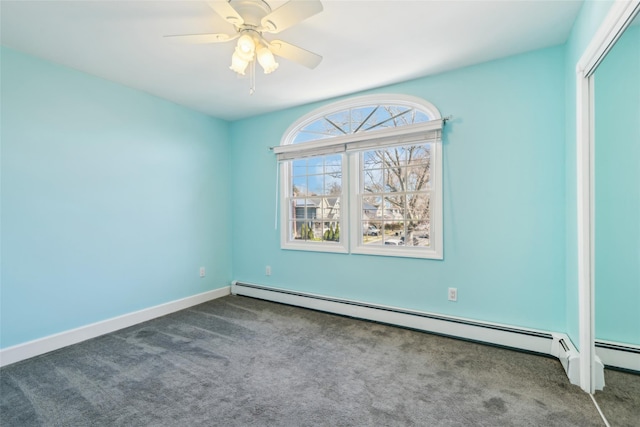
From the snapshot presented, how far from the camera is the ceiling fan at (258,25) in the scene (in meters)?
1.52

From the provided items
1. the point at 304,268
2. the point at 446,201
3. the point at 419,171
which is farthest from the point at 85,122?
the point at 446,201

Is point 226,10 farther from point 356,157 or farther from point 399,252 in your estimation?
point 399,252

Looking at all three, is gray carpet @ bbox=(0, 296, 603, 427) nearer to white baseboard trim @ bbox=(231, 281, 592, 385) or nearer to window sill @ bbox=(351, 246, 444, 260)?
white baseboard trim @ bbox=(231, 281, 592, 385)

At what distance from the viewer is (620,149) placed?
5.19 ft

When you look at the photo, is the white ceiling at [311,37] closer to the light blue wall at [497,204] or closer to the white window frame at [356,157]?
the light blue wall at [497,204]

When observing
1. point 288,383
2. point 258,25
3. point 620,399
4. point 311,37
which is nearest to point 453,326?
point 620,399

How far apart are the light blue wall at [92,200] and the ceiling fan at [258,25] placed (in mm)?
1755

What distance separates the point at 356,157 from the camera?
11.0 ft

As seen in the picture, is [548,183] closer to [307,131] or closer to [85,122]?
[307,131]

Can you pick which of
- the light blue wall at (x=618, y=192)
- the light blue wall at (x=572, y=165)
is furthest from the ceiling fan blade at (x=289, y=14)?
the light blue wall at (x=572, y=165)

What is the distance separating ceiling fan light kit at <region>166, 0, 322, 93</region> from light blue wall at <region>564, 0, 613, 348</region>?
1.78 meters

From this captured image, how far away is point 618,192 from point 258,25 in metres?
2.29

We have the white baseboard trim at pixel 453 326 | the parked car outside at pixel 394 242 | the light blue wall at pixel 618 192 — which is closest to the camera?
the light blue wall at pixel 618 192

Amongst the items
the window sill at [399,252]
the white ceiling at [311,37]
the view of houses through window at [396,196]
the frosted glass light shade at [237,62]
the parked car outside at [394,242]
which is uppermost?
the white ceiling at [311,37]
